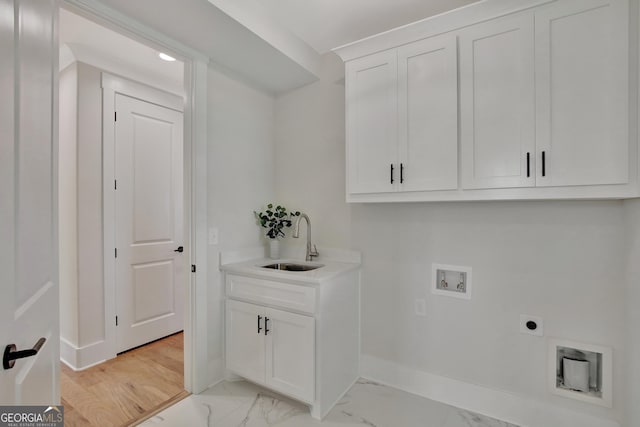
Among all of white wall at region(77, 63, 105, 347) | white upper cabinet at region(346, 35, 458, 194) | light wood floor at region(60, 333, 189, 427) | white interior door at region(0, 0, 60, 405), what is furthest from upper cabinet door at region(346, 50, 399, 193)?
white wall at region(77, 63, 105, 347)

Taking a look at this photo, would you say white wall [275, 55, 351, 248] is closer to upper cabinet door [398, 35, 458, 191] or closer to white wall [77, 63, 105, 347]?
upper cabinet door [398, 35, 458, 191]

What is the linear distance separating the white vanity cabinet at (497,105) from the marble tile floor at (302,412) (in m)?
1.34

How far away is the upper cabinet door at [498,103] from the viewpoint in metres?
1.55

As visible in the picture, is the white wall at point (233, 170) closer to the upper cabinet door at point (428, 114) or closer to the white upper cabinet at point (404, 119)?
the white upper cabinet at point (404, 119)

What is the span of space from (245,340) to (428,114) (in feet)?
6.32

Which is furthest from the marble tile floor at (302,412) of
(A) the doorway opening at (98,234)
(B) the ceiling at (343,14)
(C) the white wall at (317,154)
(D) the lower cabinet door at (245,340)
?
(B) the ceiling at (343,14)

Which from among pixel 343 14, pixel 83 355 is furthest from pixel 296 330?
pixel 343 14

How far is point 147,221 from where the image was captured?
9.55 feet

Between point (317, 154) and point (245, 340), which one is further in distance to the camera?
point (317, 154)

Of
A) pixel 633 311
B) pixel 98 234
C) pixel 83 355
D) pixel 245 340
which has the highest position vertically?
pixel 98 234

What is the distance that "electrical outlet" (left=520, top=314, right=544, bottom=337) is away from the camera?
1769 mm

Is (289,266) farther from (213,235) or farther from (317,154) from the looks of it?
(317,154)

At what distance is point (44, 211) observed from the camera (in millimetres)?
1025

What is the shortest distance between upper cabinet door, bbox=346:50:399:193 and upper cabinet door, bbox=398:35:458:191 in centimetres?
6
